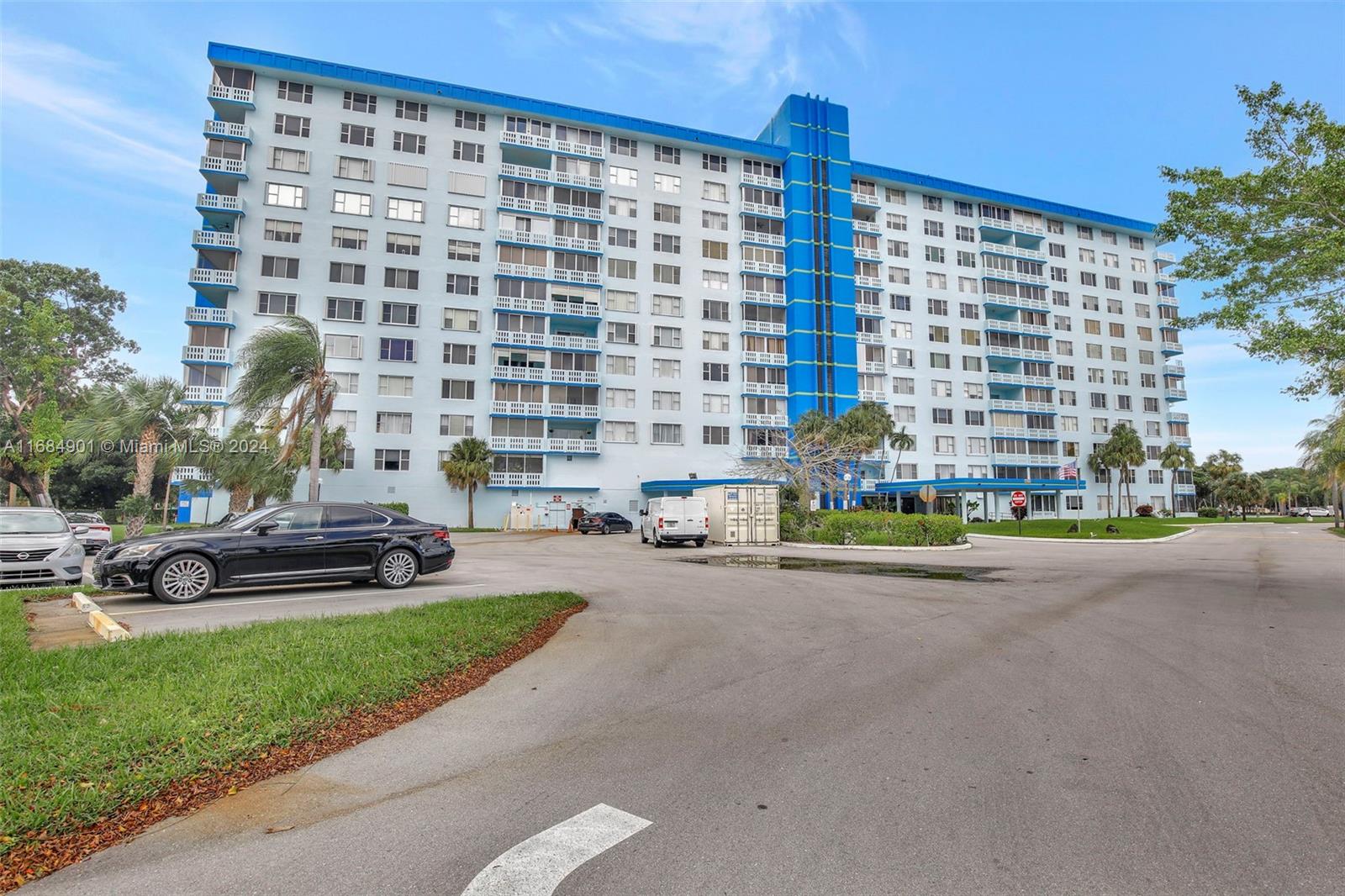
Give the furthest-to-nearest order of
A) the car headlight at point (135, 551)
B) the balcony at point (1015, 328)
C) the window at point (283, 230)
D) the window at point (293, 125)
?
1. the balcony at point (1015, 328)
2. the window at point (293, 125)
3. the window at point (283, 230)
4. the car headlight at point (135, 551)

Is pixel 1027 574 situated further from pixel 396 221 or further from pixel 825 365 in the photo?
pixel 396 221

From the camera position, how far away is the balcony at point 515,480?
49812 millimetres

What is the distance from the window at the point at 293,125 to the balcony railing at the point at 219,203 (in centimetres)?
623

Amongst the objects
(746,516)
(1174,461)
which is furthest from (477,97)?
(1174,461)

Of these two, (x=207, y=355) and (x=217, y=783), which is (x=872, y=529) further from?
(x=207, y=355)

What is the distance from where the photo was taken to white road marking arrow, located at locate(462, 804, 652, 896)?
2.97 meters

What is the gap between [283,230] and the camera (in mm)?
47719

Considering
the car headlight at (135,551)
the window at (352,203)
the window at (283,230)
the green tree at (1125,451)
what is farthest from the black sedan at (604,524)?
the green tree at (1125,451)

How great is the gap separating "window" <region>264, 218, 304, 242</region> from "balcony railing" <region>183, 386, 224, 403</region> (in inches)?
436

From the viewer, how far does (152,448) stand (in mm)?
34719

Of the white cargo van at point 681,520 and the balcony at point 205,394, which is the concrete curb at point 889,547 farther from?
the balcony at point 205,394

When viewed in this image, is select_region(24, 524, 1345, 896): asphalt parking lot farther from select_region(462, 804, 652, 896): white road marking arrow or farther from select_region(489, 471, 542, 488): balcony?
select_region(489, 471, 542, 488): balcony

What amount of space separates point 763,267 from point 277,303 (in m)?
37.9

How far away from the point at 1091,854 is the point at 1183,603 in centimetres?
1085
